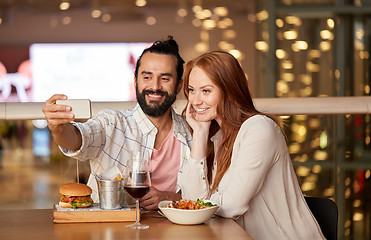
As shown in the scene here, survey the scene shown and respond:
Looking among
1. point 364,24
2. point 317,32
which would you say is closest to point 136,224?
point 364,24

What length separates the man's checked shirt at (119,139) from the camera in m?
2.21

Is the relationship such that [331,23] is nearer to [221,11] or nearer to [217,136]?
[221,11]

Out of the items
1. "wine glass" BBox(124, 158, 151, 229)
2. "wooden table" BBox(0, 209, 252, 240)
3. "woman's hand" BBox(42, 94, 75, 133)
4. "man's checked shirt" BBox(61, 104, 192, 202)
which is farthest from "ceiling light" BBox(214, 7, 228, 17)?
"wine glass" BBox(124, 158, 151, 229)

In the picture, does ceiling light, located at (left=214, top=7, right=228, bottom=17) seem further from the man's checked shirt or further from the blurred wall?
the man's checked shirt

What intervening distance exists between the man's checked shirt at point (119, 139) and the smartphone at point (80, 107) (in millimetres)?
452

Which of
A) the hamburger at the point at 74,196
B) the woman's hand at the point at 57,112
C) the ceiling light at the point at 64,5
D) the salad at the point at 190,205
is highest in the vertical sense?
the ceiling light at the point at 64,5

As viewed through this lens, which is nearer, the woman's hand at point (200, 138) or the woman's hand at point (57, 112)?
the woman's hand at point (57, 112)

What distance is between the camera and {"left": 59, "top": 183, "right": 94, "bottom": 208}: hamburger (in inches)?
65.4

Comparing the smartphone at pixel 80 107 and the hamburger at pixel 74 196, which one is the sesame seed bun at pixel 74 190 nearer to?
the hamburger at pixel 74 196

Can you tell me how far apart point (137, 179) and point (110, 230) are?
0.53 feet

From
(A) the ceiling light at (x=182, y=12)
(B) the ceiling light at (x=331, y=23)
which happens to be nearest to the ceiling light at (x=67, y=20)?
(A) the ceiling light at (x=182, y=12)

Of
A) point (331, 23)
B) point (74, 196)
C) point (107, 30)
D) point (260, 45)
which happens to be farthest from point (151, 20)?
point (74, 196)

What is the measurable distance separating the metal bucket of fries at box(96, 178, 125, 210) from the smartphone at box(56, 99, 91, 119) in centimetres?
21

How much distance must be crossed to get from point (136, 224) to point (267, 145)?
1.75 ft
